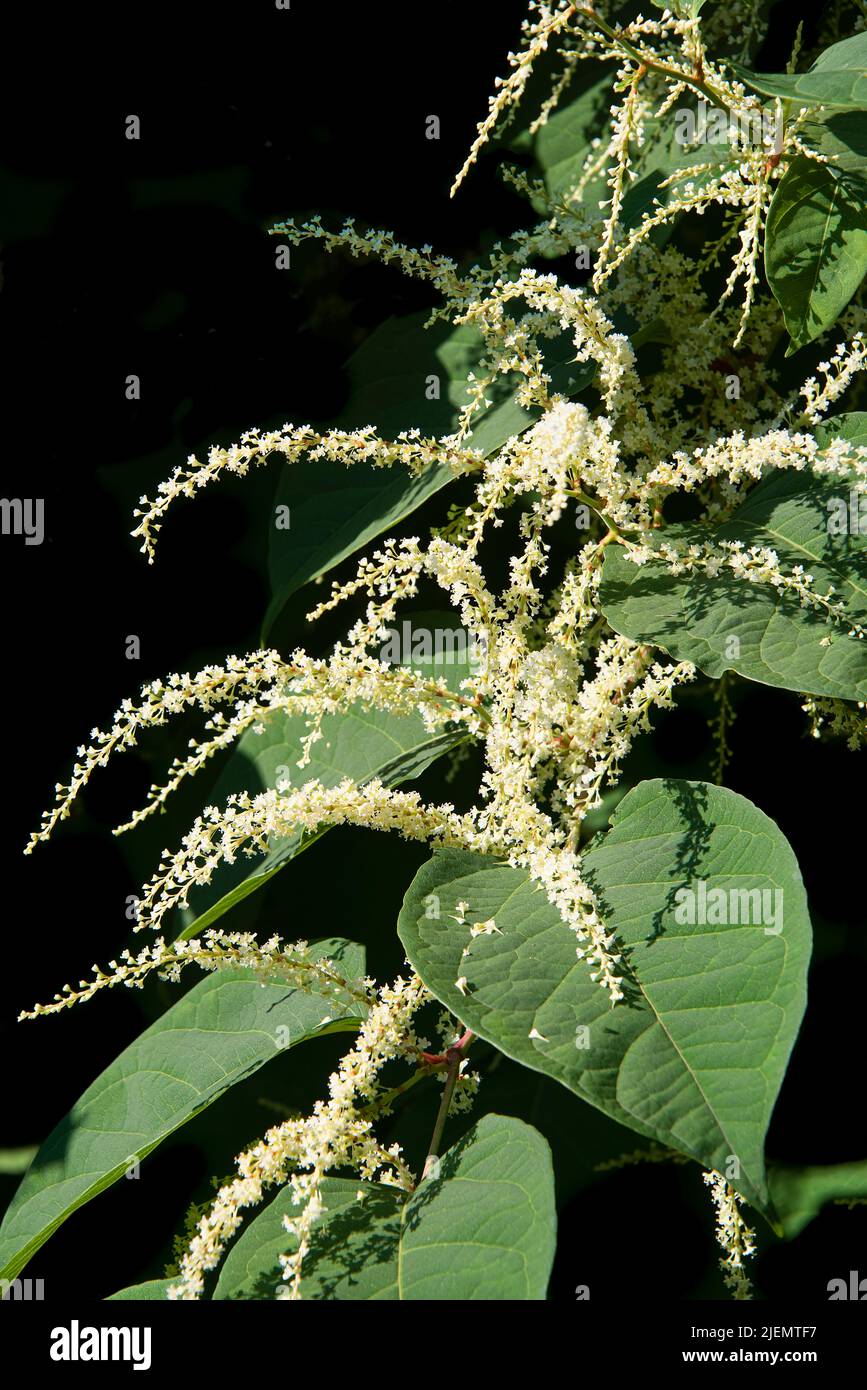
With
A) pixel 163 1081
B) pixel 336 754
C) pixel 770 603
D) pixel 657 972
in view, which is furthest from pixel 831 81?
pixel 163 1081

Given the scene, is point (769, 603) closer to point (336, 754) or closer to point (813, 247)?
point (813, 247)

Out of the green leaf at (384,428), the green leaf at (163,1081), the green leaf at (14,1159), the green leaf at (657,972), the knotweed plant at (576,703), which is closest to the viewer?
the green leaf at (657,972)

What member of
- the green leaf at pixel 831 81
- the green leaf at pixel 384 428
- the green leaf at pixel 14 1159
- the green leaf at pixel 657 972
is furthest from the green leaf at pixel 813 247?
the green leaf at pixel 14 1159

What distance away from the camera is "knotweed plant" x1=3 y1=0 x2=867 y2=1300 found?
1256mm

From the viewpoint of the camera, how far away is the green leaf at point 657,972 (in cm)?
113

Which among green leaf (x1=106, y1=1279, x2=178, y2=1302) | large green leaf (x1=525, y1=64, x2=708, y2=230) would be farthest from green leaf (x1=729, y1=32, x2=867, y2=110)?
green leaf (x1=106, y1=1279, x2=178, y2=1302)

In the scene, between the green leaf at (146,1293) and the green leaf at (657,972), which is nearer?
the green leaf at (657,972)

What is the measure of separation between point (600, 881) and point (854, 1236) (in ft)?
3.49

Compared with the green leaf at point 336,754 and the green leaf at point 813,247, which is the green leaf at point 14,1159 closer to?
the green leaf at point 336,754

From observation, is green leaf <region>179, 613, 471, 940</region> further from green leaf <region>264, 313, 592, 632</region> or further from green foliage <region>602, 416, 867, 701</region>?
green foliage <region>602, 416, 867, 701</region>

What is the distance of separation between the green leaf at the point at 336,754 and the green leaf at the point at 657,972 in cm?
30

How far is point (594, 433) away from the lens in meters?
1.47

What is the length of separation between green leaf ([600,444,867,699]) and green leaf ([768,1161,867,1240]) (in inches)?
43.2

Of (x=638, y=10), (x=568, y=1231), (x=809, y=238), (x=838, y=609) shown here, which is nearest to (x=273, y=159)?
(x=638, y=10)
